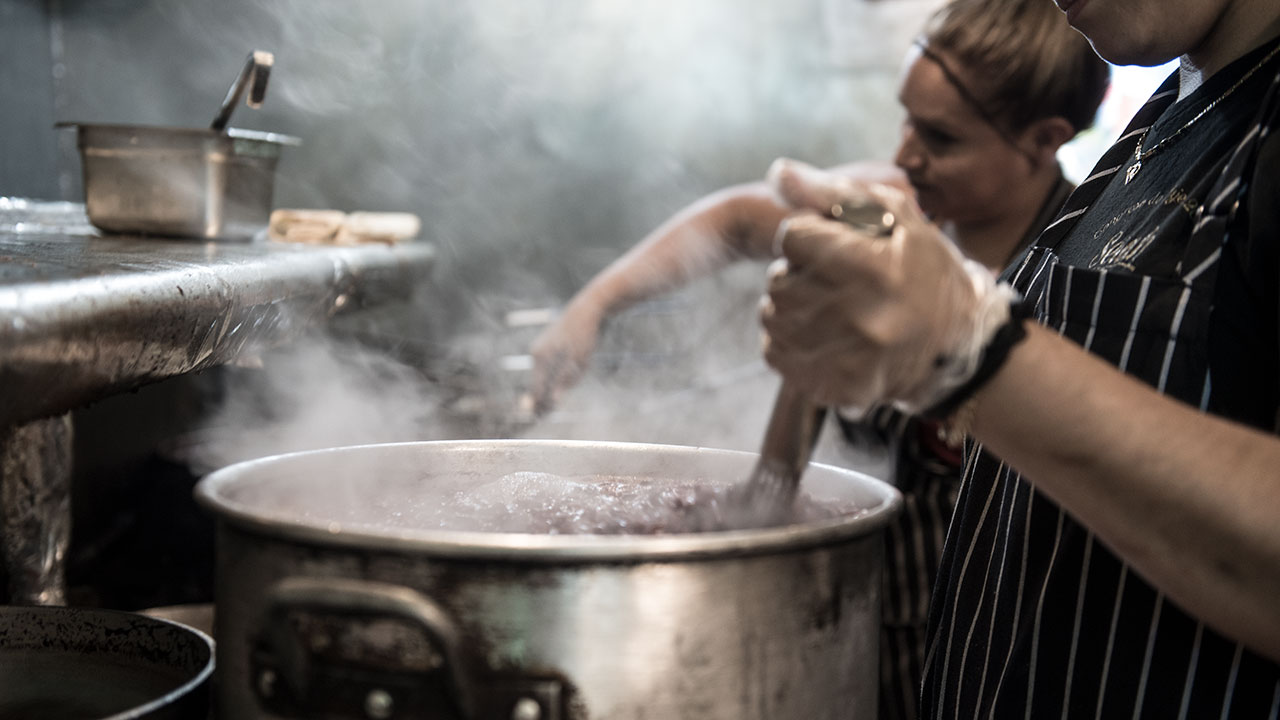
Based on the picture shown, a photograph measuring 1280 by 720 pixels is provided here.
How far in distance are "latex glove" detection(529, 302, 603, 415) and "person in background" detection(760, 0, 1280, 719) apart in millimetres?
1280

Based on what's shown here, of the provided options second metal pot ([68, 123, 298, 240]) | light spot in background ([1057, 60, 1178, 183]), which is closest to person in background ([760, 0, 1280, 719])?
second metal pot ([68, 123, 298, 240])

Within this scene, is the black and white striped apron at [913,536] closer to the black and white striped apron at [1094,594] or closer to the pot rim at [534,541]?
the black and white striped apron at [1094,594]

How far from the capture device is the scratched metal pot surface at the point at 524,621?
0.64 m

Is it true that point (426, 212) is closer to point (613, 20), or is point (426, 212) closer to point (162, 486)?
point (613, 20)

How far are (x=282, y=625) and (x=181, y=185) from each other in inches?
49.2

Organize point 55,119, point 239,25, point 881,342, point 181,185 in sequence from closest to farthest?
1. point 881,342
2. point 181,185
3. point 55,119
4. point 239,25

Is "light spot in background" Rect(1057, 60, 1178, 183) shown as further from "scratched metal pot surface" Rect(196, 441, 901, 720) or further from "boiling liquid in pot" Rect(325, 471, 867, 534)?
"scratched metal pot surface" Rect(196, 441, 901, 720)

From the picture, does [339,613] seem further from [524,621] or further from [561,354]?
[561,354]

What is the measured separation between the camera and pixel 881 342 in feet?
2.62

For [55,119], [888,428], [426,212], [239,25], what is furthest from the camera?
[426,212]

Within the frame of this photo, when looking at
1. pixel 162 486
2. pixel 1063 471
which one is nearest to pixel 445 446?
pixel 1063 471

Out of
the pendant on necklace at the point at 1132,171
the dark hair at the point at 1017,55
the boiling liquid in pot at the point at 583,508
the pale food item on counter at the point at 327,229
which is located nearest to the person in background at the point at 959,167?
the dark hair at the point at 1017,55

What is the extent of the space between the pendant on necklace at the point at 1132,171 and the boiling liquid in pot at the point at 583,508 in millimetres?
577

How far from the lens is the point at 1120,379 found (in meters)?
0.81
